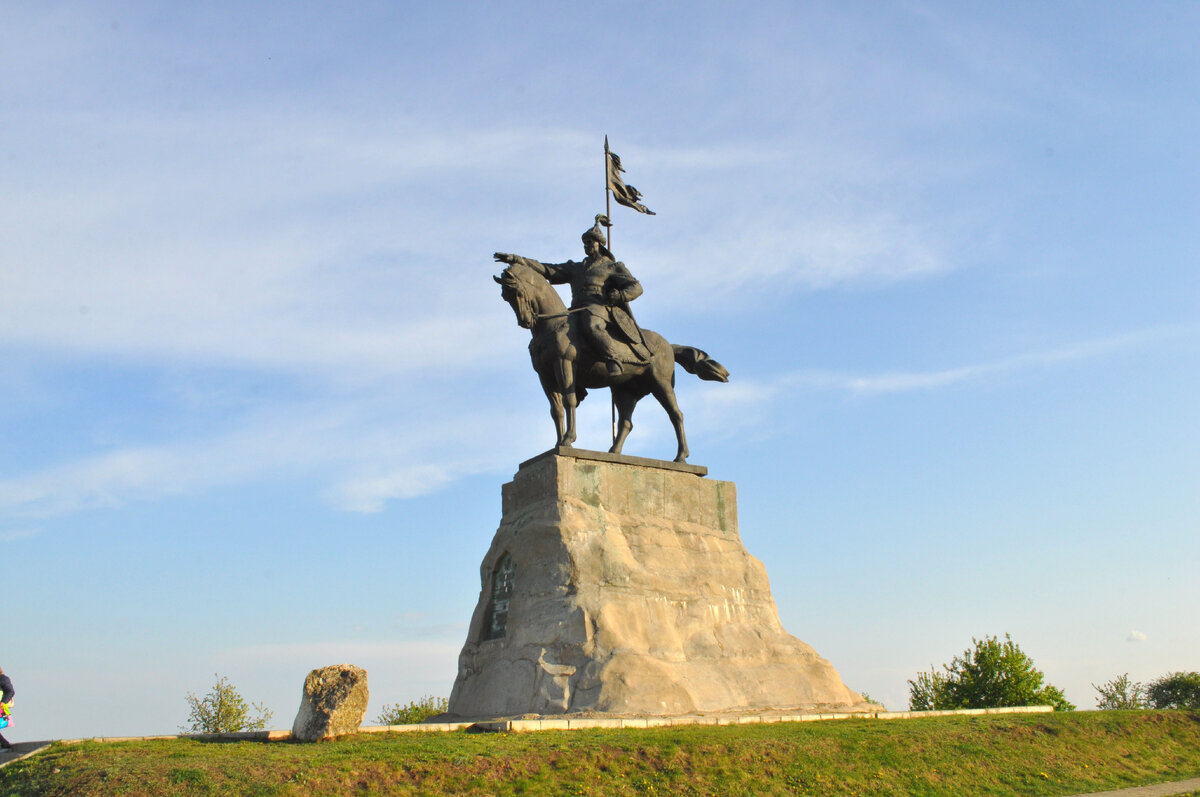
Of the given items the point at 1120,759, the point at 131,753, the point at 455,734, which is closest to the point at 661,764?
the point at 455,734

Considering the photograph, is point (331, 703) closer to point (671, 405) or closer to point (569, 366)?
point (569, 366)

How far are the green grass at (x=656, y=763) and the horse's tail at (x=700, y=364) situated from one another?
6.70 meters

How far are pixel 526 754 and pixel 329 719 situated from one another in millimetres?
2117

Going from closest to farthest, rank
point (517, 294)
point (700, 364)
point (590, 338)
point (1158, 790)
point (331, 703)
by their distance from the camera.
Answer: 1. point (331, 703)
2. point (1158, 790)
3. point (517, 294)
4. point (590, 338)
5. point (700, 364)

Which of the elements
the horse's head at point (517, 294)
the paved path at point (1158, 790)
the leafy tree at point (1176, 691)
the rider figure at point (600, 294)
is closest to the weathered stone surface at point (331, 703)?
the horse's head at point (517, 294)

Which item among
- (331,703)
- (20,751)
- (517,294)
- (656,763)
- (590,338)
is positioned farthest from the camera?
(590,338)

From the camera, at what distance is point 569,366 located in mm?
15914

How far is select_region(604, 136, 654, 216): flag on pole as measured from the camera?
62.1ft

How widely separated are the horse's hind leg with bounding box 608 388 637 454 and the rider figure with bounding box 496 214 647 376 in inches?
32.0

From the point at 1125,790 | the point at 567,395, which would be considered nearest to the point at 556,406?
the point at 567,395

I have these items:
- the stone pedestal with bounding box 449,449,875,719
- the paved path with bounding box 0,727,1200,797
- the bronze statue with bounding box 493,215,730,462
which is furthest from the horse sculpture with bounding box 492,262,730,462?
the paved path with bounding box 0,727,1200,797

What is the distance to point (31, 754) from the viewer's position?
991cm

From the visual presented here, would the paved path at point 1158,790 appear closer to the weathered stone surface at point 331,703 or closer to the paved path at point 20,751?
the weathered stone surface at point 331,703

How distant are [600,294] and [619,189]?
3247 millimetres
